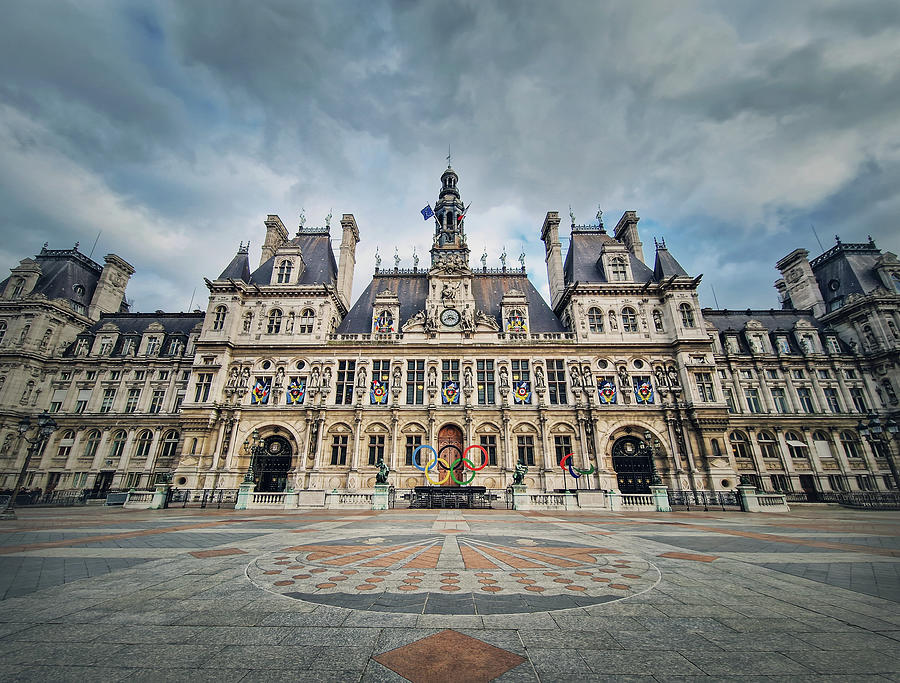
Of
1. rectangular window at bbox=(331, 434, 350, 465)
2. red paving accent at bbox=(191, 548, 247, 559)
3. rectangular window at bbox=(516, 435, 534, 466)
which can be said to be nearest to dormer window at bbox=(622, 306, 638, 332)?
rectangular window at bbox=(516, 435, 534, 466)

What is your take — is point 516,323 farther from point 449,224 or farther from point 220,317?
point 220,317

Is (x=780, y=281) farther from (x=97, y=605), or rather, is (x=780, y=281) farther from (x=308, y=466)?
(x=97, y=605)

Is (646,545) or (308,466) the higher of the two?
(308,466)

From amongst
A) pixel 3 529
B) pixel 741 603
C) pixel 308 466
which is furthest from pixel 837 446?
pixel 3 529

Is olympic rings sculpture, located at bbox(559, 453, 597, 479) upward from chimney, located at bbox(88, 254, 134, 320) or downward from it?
downward

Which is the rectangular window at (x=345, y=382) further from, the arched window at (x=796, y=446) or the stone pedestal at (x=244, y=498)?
the arched window at (x=796, y=446)

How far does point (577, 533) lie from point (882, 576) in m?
6.42

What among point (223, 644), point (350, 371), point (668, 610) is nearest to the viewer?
point (223, 644)

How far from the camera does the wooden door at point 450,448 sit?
27828 mm

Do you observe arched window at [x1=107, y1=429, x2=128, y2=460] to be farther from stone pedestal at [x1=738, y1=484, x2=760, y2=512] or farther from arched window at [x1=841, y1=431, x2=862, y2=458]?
arched window at [x1=841, y1=431, x2=862, y2=458]

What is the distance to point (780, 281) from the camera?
45.6 m

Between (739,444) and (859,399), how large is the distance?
40.2ft

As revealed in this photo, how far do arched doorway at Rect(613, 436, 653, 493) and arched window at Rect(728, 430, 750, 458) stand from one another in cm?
1071

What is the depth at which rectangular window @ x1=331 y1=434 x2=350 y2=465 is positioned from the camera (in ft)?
95.1
